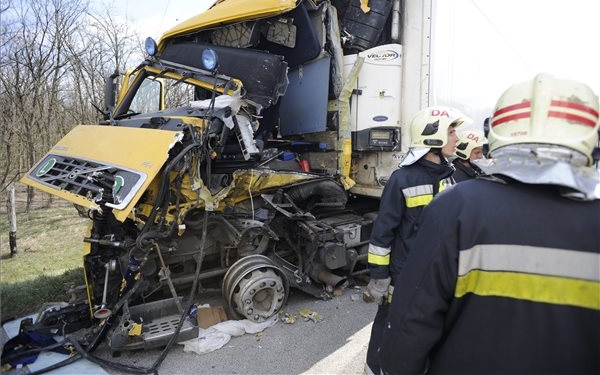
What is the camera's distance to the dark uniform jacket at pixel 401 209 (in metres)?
2.31

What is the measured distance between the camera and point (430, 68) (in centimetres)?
405

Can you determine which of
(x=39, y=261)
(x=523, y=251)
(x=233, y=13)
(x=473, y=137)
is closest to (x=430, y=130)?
(x=523, y=251)

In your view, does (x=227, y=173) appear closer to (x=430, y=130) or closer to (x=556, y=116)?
(x=430, y=130)

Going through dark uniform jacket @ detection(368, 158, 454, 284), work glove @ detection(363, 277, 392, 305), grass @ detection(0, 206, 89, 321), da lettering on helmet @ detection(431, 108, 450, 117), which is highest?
da lettering on helmet @ detection(431, 108, 450, 117)

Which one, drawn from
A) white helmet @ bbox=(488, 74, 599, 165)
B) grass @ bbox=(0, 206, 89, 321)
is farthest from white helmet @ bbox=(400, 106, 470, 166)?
grass @ bbox=(0, 206, 89, 321)

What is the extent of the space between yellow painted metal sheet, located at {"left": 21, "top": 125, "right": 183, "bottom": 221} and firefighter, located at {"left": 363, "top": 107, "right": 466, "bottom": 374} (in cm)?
161

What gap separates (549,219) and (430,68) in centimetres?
340

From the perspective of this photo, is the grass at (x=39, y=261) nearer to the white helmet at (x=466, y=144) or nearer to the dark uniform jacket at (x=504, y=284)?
the dark uniform jacket at (x=504, y=284)

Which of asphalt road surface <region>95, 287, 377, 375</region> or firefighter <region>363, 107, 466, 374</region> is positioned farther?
asphalt road surface <region>95, 287, 377, 375</region>

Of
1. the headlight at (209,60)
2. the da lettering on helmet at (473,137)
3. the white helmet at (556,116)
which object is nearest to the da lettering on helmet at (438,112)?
the white helmet at (556,116)

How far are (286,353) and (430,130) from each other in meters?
1.99

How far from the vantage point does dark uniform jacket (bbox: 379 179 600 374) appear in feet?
3.30

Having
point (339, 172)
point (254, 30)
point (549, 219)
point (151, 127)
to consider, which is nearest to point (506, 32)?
point (339, 172)

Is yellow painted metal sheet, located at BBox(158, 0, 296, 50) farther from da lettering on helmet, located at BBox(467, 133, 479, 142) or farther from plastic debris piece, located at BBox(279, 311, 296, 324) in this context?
plastic debris piece, located at BBox(279, 311, 296, 324)
